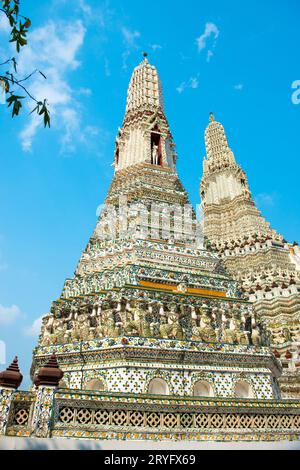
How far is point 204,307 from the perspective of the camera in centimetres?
1623

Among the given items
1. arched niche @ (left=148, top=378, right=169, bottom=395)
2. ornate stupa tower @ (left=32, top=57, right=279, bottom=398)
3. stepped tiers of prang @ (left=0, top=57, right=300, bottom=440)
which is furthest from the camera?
ornate stupa tower @ (left=32, top=57, right=279, bottom=398)

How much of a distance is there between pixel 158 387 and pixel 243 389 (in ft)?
11.1

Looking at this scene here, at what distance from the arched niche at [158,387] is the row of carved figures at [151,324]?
1499 millimetres

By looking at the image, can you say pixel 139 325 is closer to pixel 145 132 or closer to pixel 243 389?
pixel 243 389

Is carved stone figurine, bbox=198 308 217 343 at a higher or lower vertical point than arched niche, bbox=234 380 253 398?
higher

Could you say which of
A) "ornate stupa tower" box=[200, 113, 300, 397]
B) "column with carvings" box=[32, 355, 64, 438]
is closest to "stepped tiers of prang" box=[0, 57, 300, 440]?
"column with carvings" box=[32, 355, 64, 438]

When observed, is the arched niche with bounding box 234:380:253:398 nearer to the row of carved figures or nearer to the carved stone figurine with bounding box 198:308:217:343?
the row of carved figures

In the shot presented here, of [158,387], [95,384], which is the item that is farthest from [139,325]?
[95,384]

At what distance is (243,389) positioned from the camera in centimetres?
1453

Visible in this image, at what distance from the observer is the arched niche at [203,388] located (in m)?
13.8

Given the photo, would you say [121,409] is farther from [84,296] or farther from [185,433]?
[84,296]

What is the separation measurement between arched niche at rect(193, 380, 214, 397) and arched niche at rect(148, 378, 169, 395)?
3.86 feet

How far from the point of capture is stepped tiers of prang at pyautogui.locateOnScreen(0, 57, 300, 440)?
27.5ft
